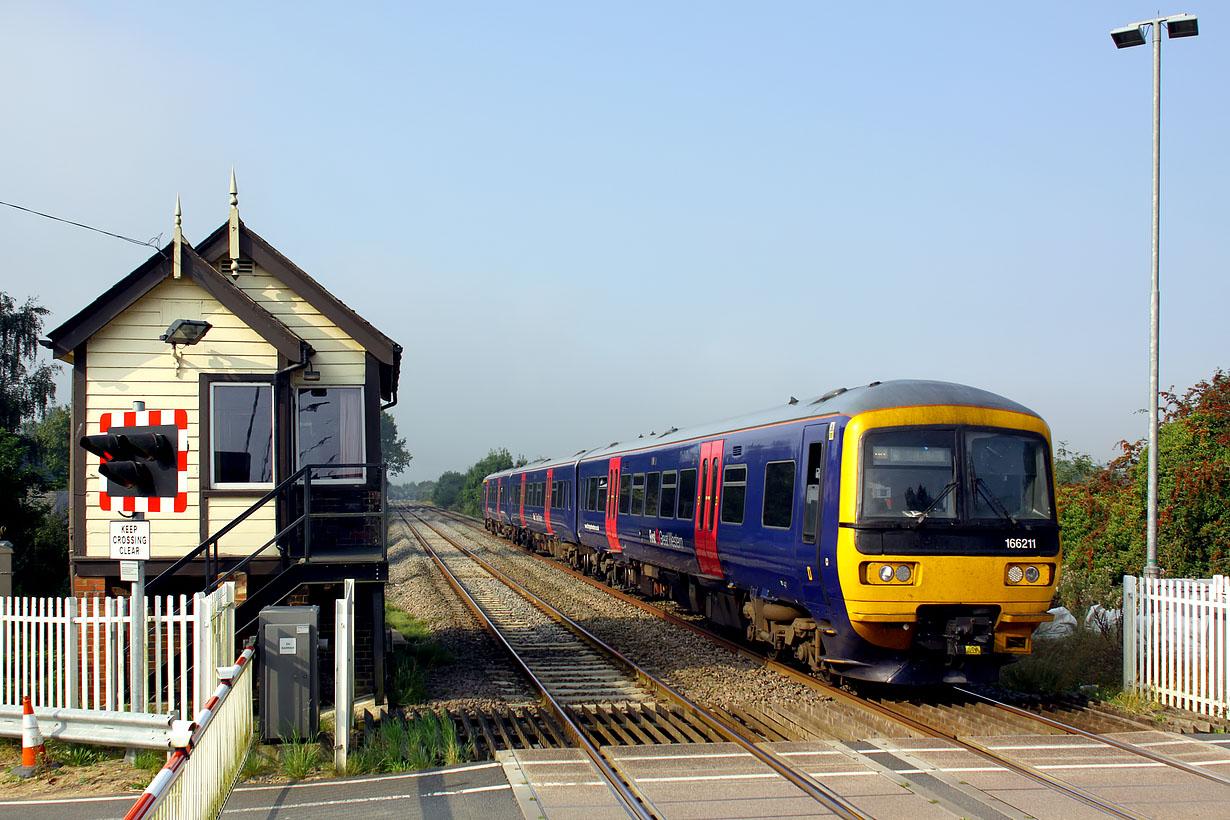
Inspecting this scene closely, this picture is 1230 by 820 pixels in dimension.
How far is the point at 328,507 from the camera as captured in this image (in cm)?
1098

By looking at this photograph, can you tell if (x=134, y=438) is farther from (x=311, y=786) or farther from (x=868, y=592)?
(x=868, y=592)

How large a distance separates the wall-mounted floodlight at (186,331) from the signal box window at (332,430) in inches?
49.3

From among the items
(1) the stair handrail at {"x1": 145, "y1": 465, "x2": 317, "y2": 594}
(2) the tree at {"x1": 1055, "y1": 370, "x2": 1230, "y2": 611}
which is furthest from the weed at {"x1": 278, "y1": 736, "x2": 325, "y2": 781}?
(2) the tree at {"x1": 1055, "y1": 370, "x2": 1230, "y2": 611}

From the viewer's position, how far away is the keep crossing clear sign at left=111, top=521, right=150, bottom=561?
7.40 meters

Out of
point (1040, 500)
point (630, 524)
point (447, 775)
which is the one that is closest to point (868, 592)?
point (1040, 500)

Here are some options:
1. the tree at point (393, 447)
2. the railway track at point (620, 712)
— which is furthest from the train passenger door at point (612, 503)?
the tree at point (393, 447)

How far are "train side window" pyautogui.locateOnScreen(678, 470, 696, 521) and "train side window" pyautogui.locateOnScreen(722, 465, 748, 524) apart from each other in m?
1.45

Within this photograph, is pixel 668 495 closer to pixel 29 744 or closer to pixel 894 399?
pixel 894 399

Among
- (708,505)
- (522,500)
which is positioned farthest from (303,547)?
(522,500)

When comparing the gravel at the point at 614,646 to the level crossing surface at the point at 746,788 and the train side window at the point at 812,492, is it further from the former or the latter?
the level crossing surface at the point at 746,788

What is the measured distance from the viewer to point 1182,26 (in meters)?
11.8

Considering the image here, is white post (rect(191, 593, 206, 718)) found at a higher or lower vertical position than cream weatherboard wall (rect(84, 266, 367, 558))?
lower

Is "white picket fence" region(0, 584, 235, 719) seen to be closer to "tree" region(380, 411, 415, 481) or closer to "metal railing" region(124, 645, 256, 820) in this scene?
"metal railing" region(124, 645, 256, 820)

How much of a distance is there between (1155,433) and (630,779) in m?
7.79
